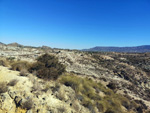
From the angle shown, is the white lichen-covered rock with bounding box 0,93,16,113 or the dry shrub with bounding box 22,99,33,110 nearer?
the white lichen-covered rock with bounding box 0,93,16,113

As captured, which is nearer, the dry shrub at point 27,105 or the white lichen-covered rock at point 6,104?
A: the white lichen-covered rock at point 6,104

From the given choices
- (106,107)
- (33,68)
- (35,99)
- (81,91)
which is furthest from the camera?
(33,68)

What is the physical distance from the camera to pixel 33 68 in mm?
9117

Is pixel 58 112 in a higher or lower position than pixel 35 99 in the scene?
lower

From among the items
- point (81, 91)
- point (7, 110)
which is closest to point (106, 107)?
point (81, 91)

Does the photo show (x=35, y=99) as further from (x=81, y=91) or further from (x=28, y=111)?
(x=81, y=91)

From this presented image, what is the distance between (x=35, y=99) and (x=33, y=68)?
179 inches

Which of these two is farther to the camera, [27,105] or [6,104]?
[27,105]

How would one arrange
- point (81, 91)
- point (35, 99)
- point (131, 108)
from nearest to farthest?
point (35, 99)
point (81, 91)
point (131, 108)

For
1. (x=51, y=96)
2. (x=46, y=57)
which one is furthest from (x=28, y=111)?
(x=46, y=57)

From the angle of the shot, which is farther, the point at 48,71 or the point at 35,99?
the point at 48,71

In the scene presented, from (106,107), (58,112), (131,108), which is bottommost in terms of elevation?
(131,108)

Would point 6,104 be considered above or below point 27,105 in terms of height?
above

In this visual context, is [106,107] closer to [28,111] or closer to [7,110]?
[28,111]
